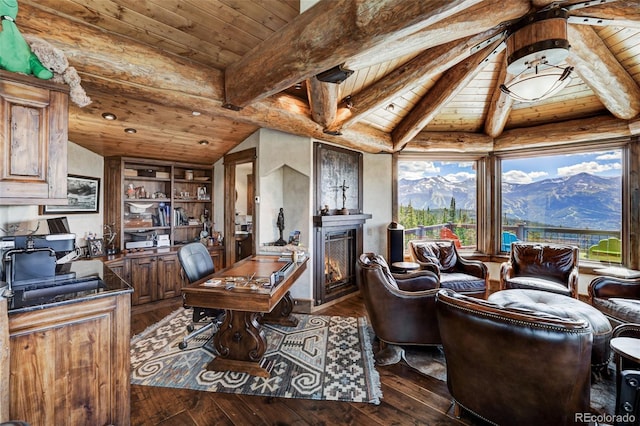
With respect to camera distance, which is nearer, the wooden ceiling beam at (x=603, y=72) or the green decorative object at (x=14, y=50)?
the green decorative object at (x=14, y=50)

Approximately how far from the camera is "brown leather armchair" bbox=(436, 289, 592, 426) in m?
1.44

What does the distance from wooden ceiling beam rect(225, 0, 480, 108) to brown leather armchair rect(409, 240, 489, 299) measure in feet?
10.1

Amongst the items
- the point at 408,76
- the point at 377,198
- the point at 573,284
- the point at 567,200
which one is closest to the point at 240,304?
the point at 408,76

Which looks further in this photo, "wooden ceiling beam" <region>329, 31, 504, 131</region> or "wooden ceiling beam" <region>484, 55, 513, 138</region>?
"wooden ceiling beam" <region>484, 55, 513, 138</region>

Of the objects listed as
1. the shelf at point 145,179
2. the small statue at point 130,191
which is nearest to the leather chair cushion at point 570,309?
the shelf at point 145,179

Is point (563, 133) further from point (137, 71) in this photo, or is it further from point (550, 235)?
point (137, 71)

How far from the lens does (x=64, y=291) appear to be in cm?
165

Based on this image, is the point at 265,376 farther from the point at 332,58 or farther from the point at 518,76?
the point at 518,76

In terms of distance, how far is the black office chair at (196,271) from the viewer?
2.71 m

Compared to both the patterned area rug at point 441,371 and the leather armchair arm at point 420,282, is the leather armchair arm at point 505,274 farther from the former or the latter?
the leather armchair arm at point 420,282

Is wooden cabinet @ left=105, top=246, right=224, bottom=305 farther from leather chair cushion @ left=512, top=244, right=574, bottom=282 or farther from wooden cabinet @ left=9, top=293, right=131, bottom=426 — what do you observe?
leather chair cushion @ left=512, top=244, right=574, bottom=282

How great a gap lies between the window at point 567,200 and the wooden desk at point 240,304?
4292 millimetres

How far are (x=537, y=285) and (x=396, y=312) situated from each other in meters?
2.25

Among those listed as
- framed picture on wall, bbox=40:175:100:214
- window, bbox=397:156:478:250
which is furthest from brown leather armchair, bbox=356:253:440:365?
framed picture on wall, bbox=40:175:100:214
